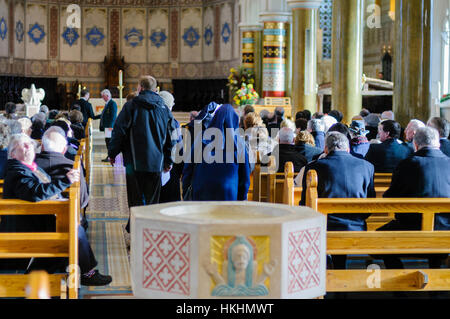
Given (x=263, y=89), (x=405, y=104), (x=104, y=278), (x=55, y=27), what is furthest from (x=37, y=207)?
(x=55, y=27)

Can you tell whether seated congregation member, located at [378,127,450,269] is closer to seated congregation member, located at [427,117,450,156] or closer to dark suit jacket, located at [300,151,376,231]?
dark suit jacket, located at [300,151,376,231]

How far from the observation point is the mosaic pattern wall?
25.6 m

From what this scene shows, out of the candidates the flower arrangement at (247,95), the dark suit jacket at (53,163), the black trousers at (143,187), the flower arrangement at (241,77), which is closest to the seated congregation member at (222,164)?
the black trousers at (143,187)

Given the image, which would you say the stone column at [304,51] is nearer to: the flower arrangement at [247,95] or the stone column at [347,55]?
the flower arrangement at [247,95]

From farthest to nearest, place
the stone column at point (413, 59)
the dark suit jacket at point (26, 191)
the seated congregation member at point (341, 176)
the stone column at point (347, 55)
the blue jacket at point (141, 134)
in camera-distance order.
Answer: the stone column at point (347, 55)
the stone column at point (413, 59)
the blue jacket at point (141, 134)
the seated congregation member at point (341, 176)
the dark suit jacket at point (26, 191)

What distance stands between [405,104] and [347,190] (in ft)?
14.6

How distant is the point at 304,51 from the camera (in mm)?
16812

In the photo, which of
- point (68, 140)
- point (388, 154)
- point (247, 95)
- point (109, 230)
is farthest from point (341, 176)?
point (247, 95)

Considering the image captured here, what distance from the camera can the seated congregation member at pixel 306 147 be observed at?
7.10 m

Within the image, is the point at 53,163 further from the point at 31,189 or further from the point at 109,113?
the point at 109,113

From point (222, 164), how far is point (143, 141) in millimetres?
967

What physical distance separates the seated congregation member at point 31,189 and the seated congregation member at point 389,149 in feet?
9.91

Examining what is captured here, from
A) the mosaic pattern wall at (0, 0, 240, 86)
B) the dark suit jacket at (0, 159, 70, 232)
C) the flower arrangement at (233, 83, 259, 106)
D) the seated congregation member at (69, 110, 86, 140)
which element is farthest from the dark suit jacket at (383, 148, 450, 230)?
the mosaic pattern wall at (0, 0, 240, 86)
